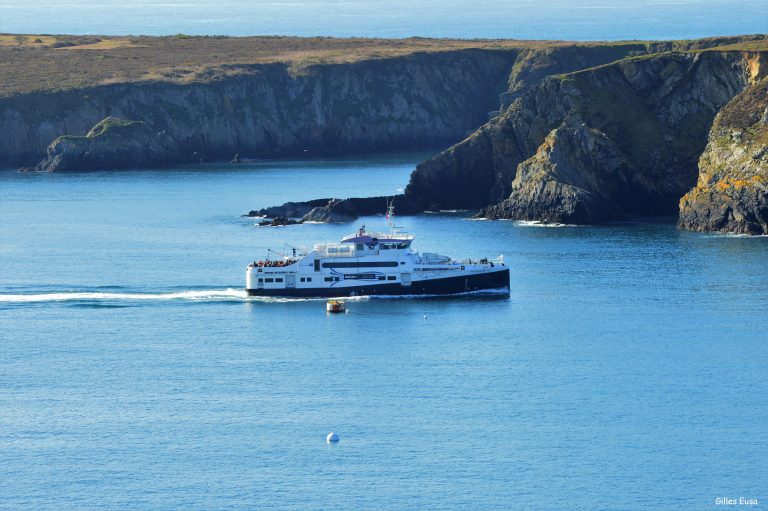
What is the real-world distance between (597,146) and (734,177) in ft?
63.0

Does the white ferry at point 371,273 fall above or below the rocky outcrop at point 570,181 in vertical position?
below

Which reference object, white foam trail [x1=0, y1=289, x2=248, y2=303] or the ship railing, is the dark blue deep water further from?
the ship railing

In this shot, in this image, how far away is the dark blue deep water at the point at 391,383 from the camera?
77938mm

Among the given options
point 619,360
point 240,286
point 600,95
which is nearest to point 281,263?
point 240,286

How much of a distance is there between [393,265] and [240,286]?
12.0 m

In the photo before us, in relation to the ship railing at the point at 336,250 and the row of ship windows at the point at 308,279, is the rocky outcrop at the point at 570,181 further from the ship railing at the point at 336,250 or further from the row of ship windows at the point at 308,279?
the ship railing at the point at 336,250

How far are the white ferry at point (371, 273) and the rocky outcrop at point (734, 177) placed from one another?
35.4m

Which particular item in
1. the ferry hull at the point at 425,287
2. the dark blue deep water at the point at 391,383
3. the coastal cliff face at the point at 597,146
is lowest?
the dark blue deep water at the point at 391,383

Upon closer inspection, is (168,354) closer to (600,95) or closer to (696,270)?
(696,270)

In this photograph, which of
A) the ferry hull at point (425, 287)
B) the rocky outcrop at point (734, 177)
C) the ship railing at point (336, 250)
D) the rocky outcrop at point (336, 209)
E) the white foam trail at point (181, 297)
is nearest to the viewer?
the white foam trail at point (181, 297)

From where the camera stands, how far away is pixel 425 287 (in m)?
122

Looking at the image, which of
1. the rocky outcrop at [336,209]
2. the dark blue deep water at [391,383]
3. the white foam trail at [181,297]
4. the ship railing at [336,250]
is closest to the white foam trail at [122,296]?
the white foam trail at [181,297]

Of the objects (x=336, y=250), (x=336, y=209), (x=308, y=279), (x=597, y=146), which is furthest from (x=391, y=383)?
(x=597, y=146)

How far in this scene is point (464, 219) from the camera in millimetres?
169625
